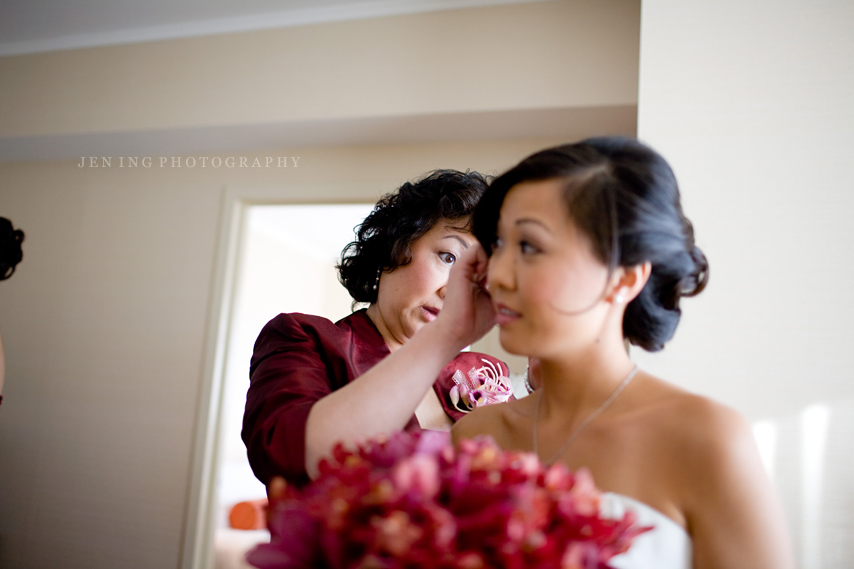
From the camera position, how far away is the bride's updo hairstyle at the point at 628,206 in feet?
3.02

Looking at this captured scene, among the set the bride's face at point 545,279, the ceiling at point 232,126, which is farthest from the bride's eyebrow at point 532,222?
the ceiling at point 232,126

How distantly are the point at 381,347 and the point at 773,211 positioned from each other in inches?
47.2

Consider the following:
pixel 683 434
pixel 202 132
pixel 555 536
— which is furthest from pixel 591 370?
pixel 202 132

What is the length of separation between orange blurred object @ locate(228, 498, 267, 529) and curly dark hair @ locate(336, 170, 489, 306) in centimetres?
359

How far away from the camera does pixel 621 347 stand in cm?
106

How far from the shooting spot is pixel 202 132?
333 centimetres

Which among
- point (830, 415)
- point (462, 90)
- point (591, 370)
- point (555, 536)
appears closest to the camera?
point (555, 536)

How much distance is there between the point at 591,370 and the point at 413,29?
98.0 inches

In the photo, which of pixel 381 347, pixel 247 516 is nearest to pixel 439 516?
pixel 381 347

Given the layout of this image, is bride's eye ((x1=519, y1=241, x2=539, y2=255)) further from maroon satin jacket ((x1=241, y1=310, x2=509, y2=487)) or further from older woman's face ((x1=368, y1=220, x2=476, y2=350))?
older woman's face ((x1=368, y1=220, x2=476, y2=350))

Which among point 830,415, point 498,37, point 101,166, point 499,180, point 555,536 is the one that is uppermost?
point 498,37

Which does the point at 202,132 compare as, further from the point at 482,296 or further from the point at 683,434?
the point at 683,434

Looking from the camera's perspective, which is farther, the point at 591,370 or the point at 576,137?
the point at 576,137

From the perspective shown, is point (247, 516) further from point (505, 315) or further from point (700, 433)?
point (700, 433)
